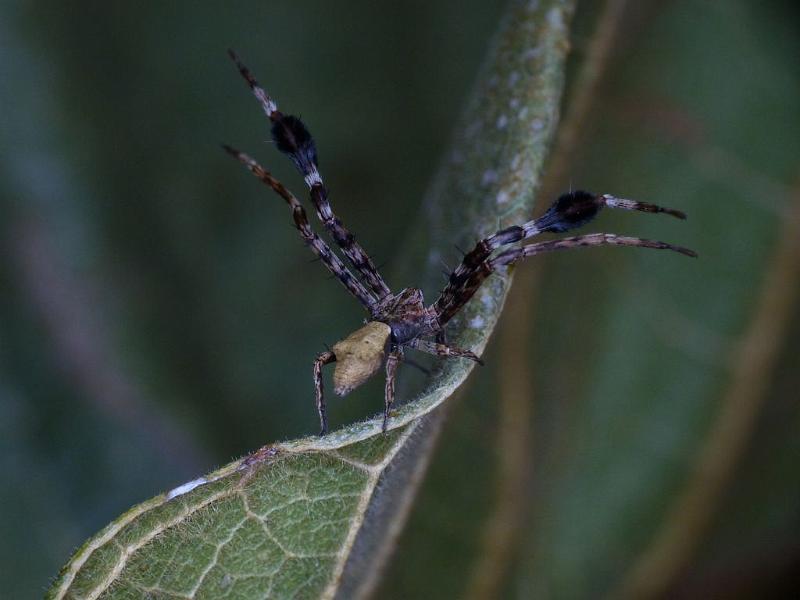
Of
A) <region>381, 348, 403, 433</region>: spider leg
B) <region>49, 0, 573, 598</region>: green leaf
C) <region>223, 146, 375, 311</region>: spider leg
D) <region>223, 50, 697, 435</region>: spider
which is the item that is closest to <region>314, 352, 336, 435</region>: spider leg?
<region>223, 50, 697, 435</region>: spider

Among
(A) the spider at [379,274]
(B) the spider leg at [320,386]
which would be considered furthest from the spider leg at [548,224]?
(B) the spider leg at [320,386]

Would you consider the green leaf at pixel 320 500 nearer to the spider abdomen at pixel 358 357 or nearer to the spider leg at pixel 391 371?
the spider leg at pixel 391 371

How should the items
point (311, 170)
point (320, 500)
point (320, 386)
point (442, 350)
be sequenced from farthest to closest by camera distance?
1. point (311, 170)
2. point (320, 386)
3. point (442, 350)
4. point (320, 500)

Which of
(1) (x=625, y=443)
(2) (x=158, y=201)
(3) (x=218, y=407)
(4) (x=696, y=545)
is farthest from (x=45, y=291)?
(4) (x=696, y=545)

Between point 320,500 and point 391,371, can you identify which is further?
point 391,371

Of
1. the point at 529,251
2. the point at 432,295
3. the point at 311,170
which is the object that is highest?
the point at 311,170

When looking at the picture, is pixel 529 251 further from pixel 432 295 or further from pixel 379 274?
pixel 379 274

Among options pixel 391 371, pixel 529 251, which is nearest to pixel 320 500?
pixel 391 371

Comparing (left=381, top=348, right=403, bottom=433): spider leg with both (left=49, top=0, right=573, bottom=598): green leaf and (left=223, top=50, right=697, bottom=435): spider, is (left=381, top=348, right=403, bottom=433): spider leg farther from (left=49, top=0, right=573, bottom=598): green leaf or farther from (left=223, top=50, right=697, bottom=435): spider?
(left=49, top=0, right=573, bottom=598): green leaf
